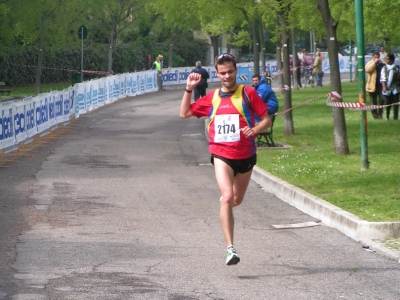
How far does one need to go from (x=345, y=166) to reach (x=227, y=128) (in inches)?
323

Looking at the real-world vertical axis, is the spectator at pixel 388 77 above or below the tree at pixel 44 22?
below

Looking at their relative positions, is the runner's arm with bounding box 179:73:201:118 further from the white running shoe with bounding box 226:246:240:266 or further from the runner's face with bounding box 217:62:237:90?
the white running shoe with bounding box 226:246:240:266

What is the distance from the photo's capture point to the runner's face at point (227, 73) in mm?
8758

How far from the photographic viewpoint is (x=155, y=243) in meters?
10.0

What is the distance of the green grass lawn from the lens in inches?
477

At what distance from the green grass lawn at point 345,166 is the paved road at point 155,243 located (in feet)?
2.09

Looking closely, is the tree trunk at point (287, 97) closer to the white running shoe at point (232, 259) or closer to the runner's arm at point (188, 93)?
the runner's arm at point (188, 93)

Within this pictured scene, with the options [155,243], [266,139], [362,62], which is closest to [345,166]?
[362,62]

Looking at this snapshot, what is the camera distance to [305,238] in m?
10.5

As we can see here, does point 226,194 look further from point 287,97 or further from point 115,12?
point 115,12

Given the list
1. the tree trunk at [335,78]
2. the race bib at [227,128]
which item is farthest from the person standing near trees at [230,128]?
the tree trunk at [335,78]

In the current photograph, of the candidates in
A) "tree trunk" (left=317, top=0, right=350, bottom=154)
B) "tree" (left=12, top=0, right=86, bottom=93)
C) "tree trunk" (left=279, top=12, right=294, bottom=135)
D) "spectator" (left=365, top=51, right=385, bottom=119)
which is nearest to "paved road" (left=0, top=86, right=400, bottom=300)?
"tree trunk" (left=317, top=0, right=350, bottom=154)

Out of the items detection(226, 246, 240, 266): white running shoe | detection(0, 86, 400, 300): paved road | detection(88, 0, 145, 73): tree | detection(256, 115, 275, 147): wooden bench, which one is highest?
detection(88, 0, 145, 73): tree

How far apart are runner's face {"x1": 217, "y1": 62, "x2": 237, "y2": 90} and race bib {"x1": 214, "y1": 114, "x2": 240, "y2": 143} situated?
0.30 metres
